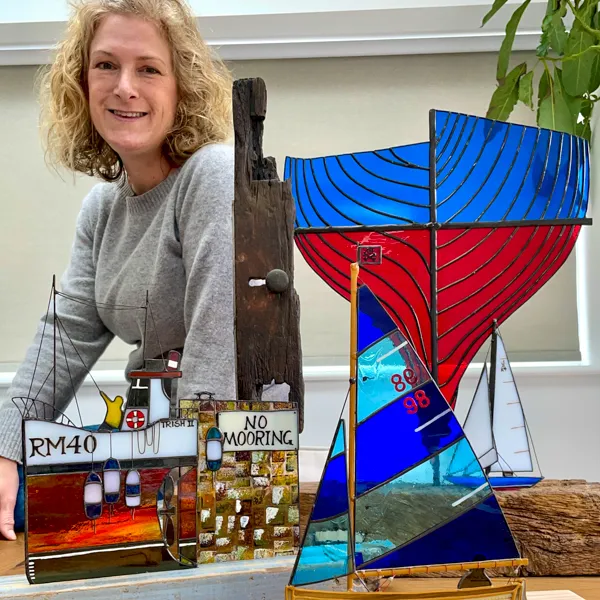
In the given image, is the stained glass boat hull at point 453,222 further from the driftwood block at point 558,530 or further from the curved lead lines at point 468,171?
the driftwood block at point 558,530

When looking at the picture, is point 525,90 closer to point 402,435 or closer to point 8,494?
point 402,435

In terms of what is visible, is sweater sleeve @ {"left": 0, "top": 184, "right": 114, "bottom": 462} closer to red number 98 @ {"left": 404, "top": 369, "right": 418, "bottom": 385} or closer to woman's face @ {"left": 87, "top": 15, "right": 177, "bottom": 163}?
woman's face @ {"left": 87, "top": 15, "right": 177, "bottom": 163}

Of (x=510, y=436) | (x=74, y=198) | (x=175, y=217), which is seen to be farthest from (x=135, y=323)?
(x=74, y=198)

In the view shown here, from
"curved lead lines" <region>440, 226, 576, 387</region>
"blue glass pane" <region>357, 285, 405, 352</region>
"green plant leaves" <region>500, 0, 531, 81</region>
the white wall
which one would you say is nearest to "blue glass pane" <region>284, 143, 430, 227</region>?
"curved lead lines" <region>440, 226, 576, 387</region>

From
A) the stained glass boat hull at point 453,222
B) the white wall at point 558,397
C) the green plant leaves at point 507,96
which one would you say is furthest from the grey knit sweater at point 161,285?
the white wall at point 558,397

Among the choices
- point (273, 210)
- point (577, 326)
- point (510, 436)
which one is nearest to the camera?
point (273, 210)

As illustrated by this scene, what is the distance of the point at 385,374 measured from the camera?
542mm

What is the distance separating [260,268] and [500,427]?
0.31 meters

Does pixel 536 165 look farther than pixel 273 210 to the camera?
Yes

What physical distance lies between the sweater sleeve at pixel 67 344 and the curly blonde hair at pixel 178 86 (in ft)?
0.26

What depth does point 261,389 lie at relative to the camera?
2.09 ft

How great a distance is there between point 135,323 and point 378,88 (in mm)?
1227

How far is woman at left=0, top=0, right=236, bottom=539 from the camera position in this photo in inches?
28.0

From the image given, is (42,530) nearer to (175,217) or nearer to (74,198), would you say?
(175,217)
